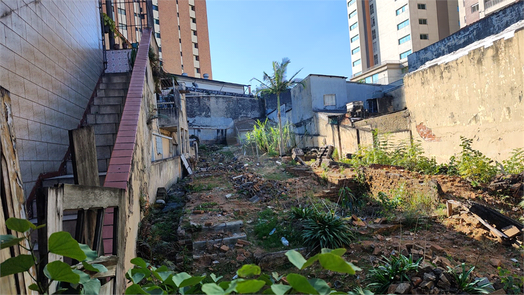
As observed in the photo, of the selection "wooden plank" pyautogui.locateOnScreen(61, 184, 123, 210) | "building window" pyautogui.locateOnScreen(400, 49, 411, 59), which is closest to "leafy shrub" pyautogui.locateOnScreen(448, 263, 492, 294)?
"wooden plank" pyautogui.locateOnScreen(61, 184, 123, 210)

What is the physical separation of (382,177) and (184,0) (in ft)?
118

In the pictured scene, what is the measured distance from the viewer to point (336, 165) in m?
10.7

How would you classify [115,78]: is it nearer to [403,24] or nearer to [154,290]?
[154,290]

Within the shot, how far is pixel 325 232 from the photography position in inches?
172

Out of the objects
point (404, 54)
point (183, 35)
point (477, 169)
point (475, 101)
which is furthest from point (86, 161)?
point (183, 35)

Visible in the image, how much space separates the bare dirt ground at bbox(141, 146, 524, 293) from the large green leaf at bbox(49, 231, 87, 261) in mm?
3145

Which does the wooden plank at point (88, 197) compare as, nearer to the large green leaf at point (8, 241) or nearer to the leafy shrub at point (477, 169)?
the large green leaf at point (8, 241)

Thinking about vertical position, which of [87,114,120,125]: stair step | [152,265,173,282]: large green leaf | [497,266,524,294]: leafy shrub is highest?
[87,114,120,125]: stair step

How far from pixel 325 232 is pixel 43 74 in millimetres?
4644

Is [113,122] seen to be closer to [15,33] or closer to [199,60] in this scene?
[15,33]

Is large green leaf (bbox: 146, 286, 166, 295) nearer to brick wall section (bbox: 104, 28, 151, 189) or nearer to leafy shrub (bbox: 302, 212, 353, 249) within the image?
brick wall section (bbox: 104, 28, 151, 189)

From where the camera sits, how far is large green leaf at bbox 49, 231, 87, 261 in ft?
2.53

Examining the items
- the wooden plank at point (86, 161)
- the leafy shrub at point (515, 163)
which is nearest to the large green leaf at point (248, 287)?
the wooden plank at point (86, 161)

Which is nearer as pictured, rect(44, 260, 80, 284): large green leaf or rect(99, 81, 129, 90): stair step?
rect(44, 260, 80, 284): large green leaf
